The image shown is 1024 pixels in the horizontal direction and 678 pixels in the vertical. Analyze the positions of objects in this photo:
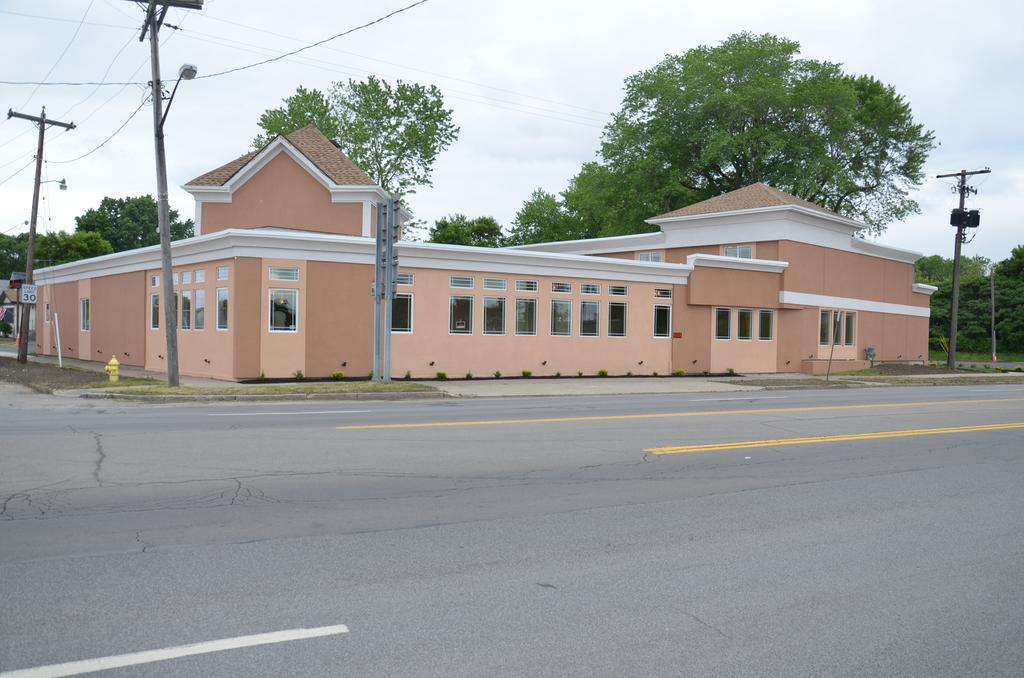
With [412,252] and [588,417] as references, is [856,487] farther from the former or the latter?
[412,252]

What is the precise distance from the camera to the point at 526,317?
2709 centimetres

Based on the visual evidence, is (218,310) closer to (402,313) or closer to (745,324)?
(402,313)

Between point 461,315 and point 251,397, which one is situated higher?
point 461,315

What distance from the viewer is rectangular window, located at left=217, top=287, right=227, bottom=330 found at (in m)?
23.4

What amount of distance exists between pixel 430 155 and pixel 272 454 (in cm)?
5072

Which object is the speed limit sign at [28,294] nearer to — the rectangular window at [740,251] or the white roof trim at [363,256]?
the white roof trim at [363,256]

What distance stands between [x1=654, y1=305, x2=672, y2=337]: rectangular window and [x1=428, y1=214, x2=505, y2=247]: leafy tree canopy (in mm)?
41740

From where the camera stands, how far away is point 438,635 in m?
4.40

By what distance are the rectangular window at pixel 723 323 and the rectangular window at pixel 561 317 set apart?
757cm

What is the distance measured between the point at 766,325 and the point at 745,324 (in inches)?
54.8

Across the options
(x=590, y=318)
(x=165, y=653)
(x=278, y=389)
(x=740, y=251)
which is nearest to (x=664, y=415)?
(x=278, y=389)

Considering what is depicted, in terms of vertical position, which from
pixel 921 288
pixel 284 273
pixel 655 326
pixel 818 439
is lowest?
pixel 818 439

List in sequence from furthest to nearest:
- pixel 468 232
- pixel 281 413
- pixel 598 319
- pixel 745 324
→ pixel 468 232, pixel 745 324, pixel 598 319, pixel 281 413

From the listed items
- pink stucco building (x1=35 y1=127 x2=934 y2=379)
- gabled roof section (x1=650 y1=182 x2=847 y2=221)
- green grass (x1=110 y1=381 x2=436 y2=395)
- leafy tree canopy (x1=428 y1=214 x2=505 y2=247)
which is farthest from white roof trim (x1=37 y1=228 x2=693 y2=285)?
leafy tree canopy (x1=428 y1=214 x2=505 y2=247)
